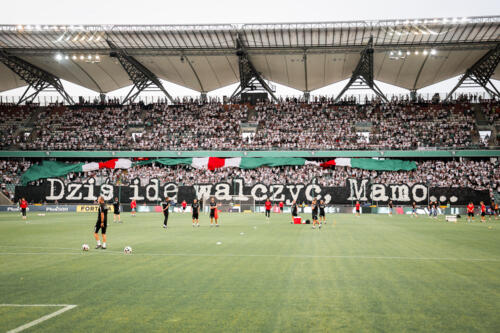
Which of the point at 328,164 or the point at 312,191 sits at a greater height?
the point at 328,164

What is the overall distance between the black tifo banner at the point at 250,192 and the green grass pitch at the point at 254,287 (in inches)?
1159

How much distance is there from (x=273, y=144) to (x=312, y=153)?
5.37 meters

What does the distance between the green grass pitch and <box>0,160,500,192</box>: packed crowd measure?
107ft

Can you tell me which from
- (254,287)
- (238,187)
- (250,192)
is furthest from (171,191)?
(254,287)

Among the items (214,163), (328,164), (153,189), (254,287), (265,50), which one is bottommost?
(254,287)

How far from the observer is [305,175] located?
4925 centimetres

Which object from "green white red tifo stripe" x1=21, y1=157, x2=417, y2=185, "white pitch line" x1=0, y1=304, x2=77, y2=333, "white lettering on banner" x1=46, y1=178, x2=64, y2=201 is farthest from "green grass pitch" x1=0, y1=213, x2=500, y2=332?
"white lettering on banner" x1=46, y1=178, x2=64, y2=201

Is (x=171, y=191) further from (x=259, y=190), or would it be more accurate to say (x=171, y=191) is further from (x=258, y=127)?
(x=258, y=127)

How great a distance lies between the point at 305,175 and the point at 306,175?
0.40 feet

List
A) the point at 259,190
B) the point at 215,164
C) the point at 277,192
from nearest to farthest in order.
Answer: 1. the point at 277,192
2. the point at 259,190
3. the point at 215,164

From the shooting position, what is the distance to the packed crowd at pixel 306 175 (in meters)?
46.2

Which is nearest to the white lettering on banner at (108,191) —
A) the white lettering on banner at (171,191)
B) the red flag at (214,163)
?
the white lettering on banner at (171,191)

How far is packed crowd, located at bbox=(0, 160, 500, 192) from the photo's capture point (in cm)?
4620

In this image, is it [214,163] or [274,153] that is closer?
[274,153]
